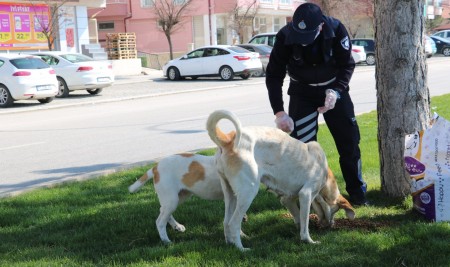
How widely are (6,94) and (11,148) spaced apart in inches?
320

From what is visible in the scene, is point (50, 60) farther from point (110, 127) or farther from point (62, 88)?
point (110, 127)

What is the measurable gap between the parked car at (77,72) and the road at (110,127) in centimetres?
53

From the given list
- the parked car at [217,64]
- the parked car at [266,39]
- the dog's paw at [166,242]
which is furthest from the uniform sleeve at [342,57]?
the parked car at [266,39]

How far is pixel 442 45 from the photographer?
46.2 metres

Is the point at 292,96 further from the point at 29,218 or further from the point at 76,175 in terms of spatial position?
the point at 76,175

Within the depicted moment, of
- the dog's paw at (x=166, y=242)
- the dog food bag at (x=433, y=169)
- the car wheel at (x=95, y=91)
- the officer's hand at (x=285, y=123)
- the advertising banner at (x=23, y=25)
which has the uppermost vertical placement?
the advertising banner at (x=23, y=25)

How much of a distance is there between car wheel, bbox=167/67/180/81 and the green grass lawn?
2185 centimetres

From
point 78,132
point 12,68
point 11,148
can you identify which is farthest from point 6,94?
point 11,148

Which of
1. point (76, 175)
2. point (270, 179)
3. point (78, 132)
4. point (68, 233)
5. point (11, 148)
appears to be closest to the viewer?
point (270, 179)

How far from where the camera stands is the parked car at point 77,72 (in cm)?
2067

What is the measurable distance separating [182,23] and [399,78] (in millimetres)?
39963

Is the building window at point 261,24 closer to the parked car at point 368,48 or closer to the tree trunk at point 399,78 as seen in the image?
the parked car at point 368,48

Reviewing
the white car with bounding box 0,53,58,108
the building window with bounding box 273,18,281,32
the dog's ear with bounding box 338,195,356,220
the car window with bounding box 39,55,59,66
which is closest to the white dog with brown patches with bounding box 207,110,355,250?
the dog's ear with bounding box 338,195,356,220

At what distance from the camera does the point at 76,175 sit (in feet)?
26.3
